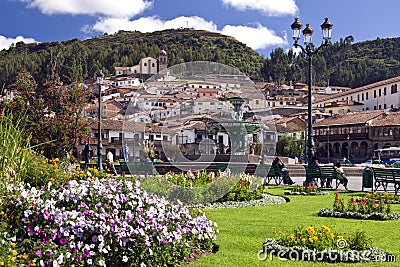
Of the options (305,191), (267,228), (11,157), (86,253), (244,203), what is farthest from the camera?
(305,191)

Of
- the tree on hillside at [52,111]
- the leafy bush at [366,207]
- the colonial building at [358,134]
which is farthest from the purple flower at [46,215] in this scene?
the colonial building at [358,134]

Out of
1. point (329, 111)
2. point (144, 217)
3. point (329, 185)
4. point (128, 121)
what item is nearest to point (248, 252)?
point (144, 217)

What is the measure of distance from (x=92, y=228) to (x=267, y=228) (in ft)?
12.4

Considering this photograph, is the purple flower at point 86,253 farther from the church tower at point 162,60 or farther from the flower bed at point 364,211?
the church tower at point 162,60

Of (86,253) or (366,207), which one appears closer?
(86,253)

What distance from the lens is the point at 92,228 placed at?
17.7 ft

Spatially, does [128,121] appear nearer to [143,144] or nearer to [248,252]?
[143,144]

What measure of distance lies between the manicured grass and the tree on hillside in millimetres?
9624

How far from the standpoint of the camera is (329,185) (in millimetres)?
18531

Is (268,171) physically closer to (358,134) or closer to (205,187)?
(205,187)

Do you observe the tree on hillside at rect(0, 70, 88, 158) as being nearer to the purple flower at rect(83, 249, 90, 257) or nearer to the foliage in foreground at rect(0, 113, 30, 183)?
the foliage in foreground at rect(0, 113, 30, 183)

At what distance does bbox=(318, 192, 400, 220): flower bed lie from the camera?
9.89m

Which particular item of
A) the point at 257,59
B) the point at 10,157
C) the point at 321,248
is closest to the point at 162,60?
the point at 257,59

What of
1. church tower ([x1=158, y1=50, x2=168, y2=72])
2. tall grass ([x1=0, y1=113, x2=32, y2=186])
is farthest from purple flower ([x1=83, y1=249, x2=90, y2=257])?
church tower ([x1=158, y1=50, x2=168, y2=72])
